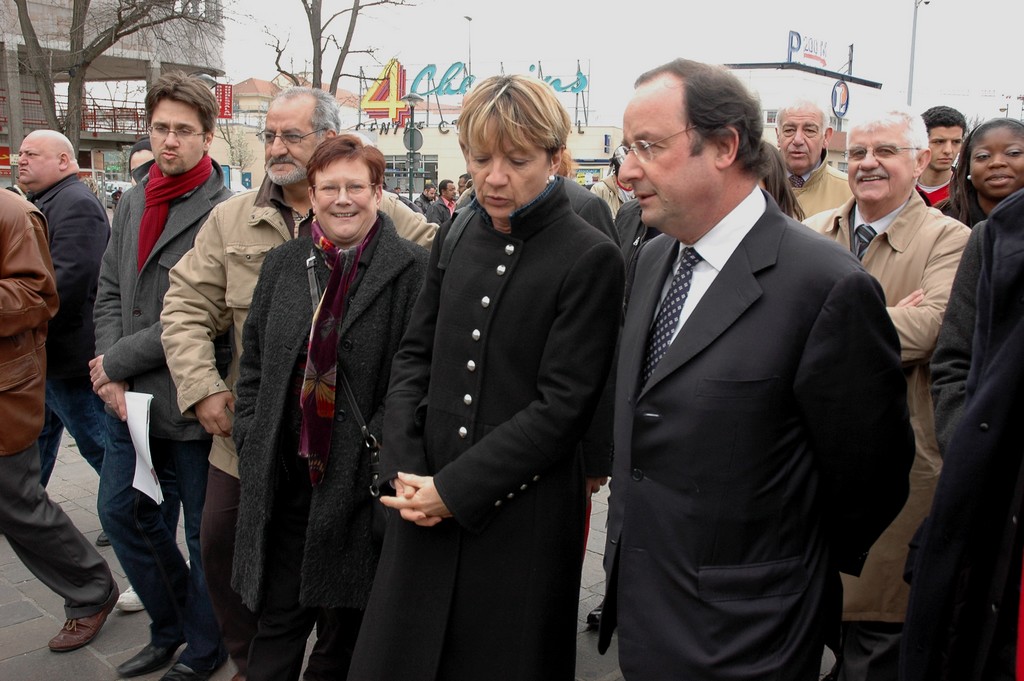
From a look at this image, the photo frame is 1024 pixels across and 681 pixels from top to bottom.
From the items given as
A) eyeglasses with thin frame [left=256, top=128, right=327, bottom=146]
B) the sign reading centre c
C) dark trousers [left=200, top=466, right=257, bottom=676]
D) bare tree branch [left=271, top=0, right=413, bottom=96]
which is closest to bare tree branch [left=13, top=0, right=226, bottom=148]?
bare tree branch [left=271, top=0, right=413, bottom=96]

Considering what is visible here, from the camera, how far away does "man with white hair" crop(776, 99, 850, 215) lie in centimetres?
432

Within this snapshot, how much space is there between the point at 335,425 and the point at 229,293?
761mm

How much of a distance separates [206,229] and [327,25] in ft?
62.7

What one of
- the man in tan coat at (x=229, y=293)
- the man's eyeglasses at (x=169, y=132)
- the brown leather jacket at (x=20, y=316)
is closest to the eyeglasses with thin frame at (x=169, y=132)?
the man's eyeglasses at (x=169, y=132)

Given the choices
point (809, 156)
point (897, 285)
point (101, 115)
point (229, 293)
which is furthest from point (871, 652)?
point (101, 115)

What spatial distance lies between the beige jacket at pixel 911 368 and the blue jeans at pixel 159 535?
2.46m

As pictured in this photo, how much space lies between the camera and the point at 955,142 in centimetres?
542

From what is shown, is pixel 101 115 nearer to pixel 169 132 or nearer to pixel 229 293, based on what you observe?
pixel 169 132

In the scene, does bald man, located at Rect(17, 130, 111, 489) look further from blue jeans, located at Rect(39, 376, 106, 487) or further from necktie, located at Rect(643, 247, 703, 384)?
necktie, located at Rect(643, 247, 703, 384)

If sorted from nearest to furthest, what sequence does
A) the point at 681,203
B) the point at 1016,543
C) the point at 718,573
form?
1. the point at 1016,543
2. the point at 718,573
3. the point at 681,203

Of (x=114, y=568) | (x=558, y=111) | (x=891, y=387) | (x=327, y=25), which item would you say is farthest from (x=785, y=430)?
(x=327, y=25)

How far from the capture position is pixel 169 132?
3559 millimetres

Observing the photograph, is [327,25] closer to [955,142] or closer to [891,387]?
[955,142]

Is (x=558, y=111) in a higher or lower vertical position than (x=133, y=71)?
lower
